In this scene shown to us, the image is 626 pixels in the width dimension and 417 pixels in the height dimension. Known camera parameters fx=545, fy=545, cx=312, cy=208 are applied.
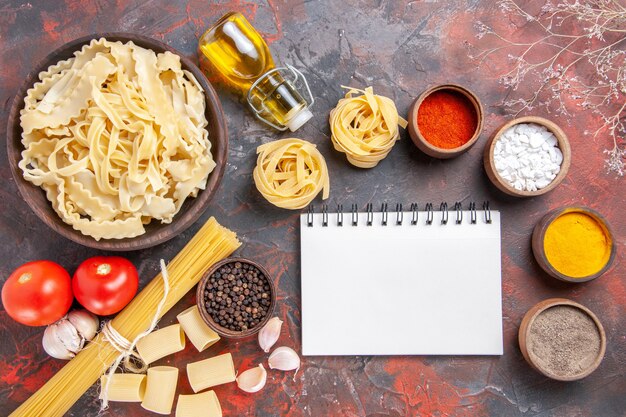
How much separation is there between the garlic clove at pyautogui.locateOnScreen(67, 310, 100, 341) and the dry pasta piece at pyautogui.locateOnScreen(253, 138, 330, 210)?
75cm

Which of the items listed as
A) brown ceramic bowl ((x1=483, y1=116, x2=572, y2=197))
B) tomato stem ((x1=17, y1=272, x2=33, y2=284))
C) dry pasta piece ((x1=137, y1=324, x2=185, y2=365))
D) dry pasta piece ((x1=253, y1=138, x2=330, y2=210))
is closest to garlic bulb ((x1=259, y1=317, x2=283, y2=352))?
dry pasta piece ((x1=137, y1=324, x2=185, y2=365))

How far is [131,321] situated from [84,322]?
161mm

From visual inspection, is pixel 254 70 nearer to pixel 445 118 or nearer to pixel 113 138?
pixel 113 138

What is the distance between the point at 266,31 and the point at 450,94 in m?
0.72

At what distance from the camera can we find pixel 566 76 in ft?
6.76

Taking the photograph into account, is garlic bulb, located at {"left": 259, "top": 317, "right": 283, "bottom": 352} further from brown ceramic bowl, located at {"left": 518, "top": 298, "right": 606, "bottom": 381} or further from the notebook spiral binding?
brown ceramic bowl, located at {"left": 518, "top": 298, "right": 606, "bottom": 381}

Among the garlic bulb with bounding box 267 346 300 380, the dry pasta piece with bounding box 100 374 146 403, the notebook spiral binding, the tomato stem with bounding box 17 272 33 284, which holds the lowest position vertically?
the garlic bulb with bounding box 267 346 300 380

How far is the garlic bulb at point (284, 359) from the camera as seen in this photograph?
1979 mm

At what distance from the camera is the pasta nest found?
166 centimetres

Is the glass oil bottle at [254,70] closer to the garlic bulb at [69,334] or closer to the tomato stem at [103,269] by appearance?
the tomato stem at [103,269]

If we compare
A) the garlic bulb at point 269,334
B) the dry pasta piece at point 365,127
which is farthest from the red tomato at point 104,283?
the dry pasta piece at point 365,127

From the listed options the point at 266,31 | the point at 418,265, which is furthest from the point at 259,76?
the point at 418,265

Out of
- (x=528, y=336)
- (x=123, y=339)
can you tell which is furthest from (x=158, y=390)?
(x=528, y=336)

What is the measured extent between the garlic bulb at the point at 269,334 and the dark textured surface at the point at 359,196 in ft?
0.17
